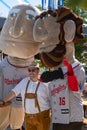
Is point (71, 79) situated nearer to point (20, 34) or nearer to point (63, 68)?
point (63, 68)

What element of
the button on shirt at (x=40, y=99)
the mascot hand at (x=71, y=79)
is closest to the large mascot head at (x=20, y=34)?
the button on shirt at (x=40, y=99)

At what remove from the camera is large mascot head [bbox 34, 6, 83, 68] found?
3.78 metres

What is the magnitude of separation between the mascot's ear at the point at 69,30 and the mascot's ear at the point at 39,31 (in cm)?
32

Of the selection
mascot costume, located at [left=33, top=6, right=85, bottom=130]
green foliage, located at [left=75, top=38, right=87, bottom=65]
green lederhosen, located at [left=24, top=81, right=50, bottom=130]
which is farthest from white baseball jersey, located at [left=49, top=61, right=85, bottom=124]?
green foliage, located at [left=75, top=38, right=87, bottom=65]

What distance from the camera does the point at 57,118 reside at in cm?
365

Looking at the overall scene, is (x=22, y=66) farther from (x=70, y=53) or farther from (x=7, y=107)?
(x=70, y=53)

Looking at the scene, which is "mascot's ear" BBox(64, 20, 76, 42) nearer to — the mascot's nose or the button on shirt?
the button on shirt

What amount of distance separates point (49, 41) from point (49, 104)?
69cm

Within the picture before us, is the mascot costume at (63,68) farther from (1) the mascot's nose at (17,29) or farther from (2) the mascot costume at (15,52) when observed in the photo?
(1) the mascot's nose at (17,29)

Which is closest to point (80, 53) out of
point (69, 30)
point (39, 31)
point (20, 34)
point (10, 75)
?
point (10, 75)

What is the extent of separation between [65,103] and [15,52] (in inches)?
44.1

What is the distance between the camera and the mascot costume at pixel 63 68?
11.9 ft

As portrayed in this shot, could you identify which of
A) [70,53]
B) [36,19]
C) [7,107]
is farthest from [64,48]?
[7,107]

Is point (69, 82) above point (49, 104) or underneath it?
above
